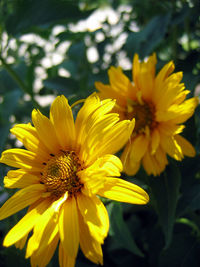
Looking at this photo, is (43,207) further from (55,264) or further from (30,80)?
(30,80)

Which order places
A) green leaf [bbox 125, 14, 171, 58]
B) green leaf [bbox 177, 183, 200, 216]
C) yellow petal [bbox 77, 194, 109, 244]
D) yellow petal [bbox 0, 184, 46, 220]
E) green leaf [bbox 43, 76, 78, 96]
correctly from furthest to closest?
green leaf [bbox 43, 76, 78, 96] < green leaf [bbox 125, 14, 171, 58] < green leaf [bbox 177, 183, 200, 216] < yellow petal [bbox 0, 184, 46, 220] < yellow petal [bbox 77, 194, 109, 244]

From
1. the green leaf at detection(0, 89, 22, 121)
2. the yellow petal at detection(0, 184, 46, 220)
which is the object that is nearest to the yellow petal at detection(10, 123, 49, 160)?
the yellow petal at detection(0, 184, 46, 220)

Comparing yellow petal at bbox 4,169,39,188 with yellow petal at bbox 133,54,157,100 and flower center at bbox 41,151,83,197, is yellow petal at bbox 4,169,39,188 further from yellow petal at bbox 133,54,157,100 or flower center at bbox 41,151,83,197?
yellow petal at bbox 133,54,157,100

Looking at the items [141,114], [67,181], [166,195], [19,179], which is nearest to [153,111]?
[141,114]

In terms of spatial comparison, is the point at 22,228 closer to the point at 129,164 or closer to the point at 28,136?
the point at 28,136

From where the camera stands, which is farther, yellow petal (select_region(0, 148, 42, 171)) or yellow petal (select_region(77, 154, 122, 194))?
yellow petal (select_region(0, 148, 42, 171))

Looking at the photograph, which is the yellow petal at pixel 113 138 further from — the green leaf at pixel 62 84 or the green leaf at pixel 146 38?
the green leaf at pixel 62 84
